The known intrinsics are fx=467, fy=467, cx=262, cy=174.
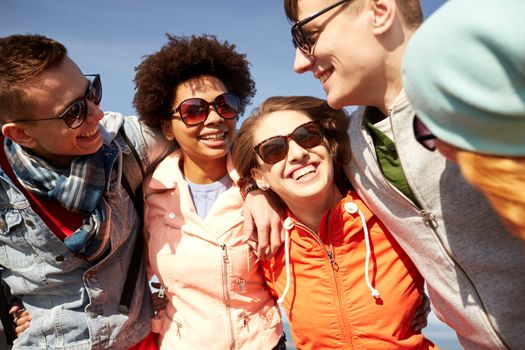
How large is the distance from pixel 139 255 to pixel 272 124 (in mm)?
1500

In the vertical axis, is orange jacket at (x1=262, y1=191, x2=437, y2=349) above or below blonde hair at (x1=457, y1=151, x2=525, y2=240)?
below

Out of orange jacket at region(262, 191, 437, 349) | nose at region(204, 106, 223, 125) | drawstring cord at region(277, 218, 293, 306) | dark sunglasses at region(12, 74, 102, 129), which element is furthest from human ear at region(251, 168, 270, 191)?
dark sunglasses at region(12, 74, 102, 129)

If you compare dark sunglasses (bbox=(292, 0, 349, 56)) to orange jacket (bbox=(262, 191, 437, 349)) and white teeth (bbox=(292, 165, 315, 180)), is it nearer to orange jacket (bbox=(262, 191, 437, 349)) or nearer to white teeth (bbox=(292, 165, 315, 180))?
white teeth (bbox=(292, 165, 315, 180))

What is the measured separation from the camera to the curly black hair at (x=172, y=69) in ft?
13.2

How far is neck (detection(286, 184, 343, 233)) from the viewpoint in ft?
10.9

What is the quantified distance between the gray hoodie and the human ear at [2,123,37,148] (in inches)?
95.9

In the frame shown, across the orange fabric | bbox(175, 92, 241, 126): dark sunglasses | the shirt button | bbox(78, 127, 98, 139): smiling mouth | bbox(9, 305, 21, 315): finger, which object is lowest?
the orange fabric

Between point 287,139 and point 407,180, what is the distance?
1.03 m

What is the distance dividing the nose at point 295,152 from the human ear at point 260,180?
0.38 metres

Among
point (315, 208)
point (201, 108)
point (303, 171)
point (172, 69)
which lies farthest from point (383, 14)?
point (172, 69)

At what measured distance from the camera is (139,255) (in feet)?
12.3

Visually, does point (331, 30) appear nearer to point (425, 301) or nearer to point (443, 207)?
point (443, 207)

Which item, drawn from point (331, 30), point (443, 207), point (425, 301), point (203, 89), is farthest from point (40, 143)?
point (425, 301)

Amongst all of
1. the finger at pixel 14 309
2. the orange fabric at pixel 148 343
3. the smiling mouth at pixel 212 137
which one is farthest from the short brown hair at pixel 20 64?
the orange fabric at pixel 148 343
